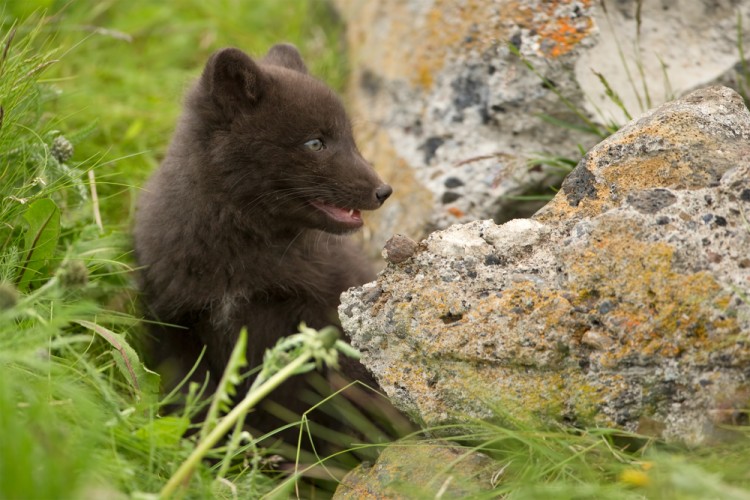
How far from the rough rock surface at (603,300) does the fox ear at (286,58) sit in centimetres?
161

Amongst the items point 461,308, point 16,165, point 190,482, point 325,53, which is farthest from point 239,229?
point 325,53

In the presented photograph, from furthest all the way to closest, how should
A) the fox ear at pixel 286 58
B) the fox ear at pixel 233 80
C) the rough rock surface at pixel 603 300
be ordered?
the fox ear at pixel 286 58 < the fox ear at pixel 233 80 < the rough rock surface at pixel 603 300

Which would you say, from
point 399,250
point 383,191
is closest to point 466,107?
point 383,191

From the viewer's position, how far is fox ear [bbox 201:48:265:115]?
3939 millimetres

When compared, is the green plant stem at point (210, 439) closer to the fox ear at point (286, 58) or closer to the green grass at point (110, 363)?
the green grass at point (110, 363)

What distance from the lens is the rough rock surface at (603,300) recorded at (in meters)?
2.80

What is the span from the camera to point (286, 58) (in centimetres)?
467

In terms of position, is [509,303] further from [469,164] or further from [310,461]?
[469,164]

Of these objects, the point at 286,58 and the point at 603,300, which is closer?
the point at 603,300

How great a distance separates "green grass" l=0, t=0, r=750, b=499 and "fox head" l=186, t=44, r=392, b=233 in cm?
42

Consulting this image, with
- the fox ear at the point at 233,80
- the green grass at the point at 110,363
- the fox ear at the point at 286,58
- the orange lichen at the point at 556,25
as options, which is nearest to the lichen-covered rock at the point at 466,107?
the orange lichen at the point at 556,25

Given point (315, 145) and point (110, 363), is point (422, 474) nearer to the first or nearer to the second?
point (110, 363)

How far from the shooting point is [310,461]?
398 centimetres

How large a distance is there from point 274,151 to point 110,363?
1.12 meters
